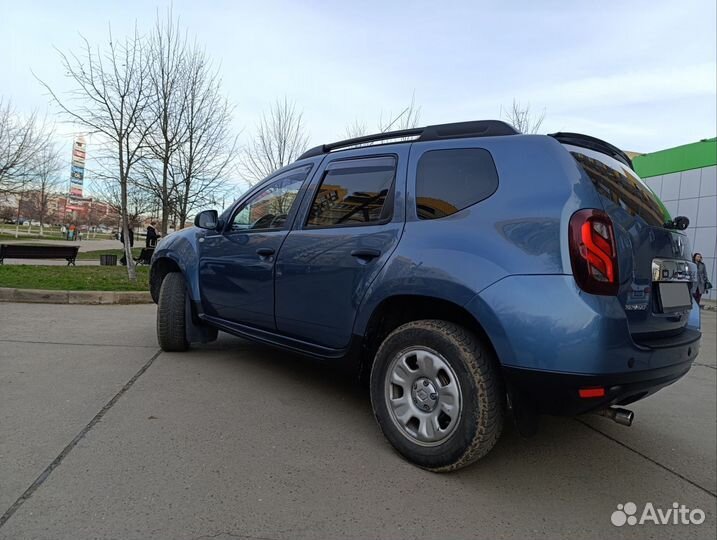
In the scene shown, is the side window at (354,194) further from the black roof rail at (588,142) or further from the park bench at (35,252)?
the park bench at (35,252)

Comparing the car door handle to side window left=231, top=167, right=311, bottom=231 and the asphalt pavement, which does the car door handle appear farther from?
the asphalt pavement

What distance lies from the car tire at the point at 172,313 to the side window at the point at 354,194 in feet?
6.26

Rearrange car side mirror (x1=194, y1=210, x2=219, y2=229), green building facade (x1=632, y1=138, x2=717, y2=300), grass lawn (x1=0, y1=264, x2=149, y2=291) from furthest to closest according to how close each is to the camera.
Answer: green building facade (x1=632, y1=138, x2=717, y2=300), grass lawn (x1=0, y1=264, x2=149, y2=291), car side mirror (x1=194, y1=210, x2=219, y2=229)

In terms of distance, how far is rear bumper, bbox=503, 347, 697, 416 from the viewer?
2148 mm

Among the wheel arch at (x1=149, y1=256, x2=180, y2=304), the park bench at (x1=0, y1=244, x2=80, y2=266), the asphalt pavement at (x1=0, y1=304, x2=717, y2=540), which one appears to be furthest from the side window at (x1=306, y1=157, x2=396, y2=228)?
the park bench at (x1=0, y1=244, x2=80, y2=266)

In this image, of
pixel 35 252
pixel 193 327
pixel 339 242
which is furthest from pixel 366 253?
pixel 35 252

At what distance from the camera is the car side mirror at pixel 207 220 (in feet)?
13.8

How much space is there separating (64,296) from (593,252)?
26.0 feet

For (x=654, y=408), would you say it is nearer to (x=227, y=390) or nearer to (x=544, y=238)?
(x=544, y=238)

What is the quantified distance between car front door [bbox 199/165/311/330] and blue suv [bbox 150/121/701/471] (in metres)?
0.17

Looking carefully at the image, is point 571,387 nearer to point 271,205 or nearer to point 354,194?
point 354,194

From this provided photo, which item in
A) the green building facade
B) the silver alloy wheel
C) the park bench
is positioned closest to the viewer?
the silver alloy wheel

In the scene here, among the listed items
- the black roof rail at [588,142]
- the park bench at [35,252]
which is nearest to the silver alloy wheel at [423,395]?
the black roof rail at [588,142]

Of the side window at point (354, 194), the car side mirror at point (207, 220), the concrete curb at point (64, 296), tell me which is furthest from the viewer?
the concrete curb at point (64, 296)
